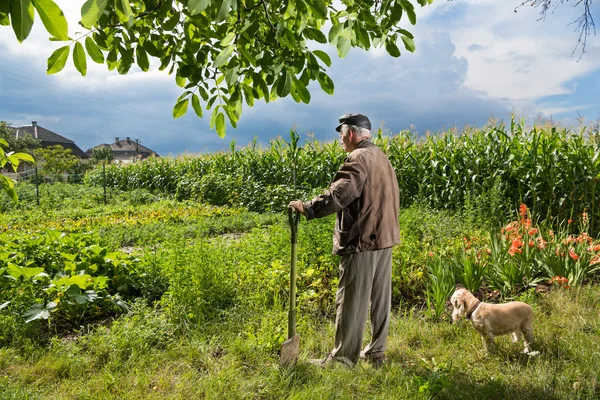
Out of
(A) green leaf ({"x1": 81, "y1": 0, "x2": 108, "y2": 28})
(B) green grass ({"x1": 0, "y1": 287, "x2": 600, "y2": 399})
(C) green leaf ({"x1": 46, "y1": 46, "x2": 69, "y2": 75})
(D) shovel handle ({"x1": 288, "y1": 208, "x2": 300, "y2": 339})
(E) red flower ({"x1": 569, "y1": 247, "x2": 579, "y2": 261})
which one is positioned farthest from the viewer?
(E) red flower ({"x1": 569, "y1": 247, "x2": 579, "y2": 261})

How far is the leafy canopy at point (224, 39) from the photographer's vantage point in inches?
60.5

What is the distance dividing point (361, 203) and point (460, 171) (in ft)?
23.1

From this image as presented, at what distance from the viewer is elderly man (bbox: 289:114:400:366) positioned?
3268 mm

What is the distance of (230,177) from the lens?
49.2ft

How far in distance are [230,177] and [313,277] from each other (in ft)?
34.1

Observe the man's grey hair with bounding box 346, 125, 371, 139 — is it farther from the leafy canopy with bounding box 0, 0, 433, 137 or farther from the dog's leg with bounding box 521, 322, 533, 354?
the dog's leg with bounding box 521, 322, 533, 354

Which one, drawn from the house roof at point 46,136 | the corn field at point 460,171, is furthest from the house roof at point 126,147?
the corn field at point 460,171

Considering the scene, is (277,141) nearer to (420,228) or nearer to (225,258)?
(420,228)

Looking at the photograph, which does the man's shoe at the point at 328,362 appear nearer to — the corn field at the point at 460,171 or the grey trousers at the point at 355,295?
the grey trousers at the point at 355,295

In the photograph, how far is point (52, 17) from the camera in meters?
1.35

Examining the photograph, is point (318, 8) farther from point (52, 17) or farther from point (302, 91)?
point (52, 17)

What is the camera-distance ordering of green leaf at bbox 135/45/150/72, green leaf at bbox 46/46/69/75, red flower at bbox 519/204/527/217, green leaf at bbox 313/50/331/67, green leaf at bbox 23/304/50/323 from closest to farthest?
green leaf at bbox 46/46/69/75, green leaf at bbox 313/50/331/67, green leaf at bbox 135/45/150/72, green leaf at bbox 23/304/50/323, red flower at bbox 519/204/527/217

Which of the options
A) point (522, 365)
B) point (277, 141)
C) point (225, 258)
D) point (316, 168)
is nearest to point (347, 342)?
point (522, 365)

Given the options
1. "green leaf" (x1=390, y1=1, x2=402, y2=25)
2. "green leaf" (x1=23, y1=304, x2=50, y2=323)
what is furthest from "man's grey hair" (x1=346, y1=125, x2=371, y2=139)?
"green leaf" (x1=23, y1=304, x2=50, y2=323)
